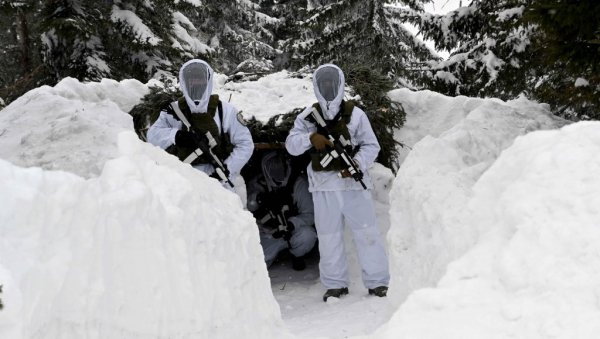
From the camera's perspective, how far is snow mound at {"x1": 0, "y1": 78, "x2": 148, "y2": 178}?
3.68 meters

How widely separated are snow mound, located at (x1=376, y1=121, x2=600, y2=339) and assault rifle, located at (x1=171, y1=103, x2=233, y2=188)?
10.4 feet

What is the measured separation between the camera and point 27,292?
2688mm

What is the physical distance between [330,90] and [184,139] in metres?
1.62

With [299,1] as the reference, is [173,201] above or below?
below

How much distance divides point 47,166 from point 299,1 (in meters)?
19.7

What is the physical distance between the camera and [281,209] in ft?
24.9

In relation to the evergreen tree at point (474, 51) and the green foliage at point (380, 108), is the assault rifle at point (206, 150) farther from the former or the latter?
the evergreen tree at point (474, 51)

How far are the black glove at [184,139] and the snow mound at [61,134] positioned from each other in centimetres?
94

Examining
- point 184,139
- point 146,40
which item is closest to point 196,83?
point 184,139

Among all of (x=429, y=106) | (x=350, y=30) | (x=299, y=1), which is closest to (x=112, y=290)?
(x=429, y=106)

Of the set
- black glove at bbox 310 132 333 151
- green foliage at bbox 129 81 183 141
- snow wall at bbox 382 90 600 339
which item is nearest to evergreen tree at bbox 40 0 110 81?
green foliage at bbox 129 81 183 141

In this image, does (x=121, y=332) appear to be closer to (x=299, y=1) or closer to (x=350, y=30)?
(x=350, y=30)

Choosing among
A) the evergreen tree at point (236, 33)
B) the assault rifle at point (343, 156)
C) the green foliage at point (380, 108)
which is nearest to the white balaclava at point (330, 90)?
the assault rifle at point (343, 156)

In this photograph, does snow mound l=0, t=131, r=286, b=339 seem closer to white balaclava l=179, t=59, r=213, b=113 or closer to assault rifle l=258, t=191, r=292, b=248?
white balaclava l=179, t=59, r=213, b=113
